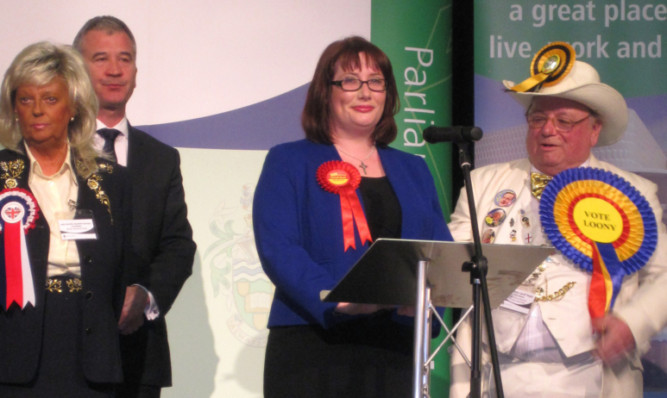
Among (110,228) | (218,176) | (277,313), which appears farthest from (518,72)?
(110,228)

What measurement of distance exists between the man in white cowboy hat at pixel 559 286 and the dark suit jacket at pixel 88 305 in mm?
1469

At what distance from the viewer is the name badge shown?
2.72m

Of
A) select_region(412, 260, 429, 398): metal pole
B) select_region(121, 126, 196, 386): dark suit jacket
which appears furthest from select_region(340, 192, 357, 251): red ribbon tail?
select_region(121, 126, 196, 386): dark suit jacket

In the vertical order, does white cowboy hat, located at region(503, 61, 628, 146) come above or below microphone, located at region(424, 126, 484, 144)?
above

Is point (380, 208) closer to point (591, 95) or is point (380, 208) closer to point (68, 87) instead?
point (68, 87)

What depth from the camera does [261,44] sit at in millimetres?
4574

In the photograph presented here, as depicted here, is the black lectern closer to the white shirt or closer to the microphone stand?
the microphone stand

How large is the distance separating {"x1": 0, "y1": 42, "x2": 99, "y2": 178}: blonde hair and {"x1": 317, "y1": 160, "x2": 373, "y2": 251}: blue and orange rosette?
2.47ft

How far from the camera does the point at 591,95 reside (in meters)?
3.89

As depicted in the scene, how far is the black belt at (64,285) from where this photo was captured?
8.82ft

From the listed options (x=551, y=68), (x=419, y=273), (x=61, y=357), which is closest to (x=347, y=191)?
(x=419, y=273)

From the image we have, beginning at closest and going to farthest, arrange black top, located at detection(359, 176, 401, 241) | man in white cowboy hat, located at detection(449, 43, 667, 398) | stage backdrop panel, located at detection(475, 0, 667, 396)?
black top, located at detection(359, 176, 401, 241)
man in white cowboy hat, located at detection(449, 43, 667, 398)
stage backdrop panel, located at detection(475, 0, 667, 396)

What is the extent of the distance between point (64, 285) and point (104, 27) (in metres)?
1.62

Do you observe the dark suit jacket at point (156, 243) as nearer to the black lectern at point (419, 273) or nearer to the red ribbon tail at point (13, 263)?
the red ribbon tail at point (13, 263)
